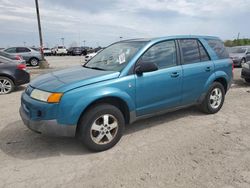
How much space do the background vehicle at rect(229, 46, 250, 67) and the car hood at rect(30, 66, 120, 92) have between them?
14866 millimetres

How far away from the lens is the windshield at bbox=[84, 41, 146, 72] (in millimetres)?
4234

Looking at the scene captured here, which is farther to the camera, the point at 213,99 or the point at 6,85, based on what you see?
the point at 6,85

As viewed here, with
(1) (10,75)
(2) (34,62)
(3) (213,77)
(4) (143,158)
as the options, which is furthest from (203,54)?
(2) (34,62)

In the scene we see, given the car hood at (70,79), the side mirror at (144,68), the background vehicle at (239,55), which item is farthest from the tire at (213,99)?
the background vehicle at (239,55)

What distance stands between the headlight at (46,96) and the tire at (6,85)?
4.90 metres

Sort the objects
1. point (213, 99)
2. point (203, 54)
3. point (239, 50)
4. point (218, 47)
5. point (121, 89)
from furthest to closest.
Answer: point (239, 50)
point (218, 47)
point (213, 99)
point (203, 54)
point (121, 89)

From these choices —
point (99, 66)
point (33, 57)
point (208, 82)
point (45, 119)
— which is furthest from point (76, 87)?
point (33, 57)

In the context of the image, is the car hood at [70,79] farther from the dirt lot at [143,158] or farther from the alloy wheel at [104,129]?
the dirt lot at [143,158]

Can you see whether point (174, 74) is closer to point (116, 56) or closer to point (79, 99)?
point (116, 56)

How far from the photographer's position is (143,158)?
11.9 ft

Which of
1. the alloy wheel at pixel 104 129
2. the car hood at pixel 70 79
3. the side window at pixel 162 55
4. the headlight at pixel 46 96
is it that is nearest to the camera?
the headlight at pixel 46 96

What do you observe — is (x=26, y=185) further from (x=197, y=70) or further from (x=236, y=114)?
(x=236, y=114)

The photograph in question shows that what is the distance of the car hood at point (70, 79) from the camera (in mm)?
3590

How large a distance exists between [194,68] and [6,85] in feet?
20.0
